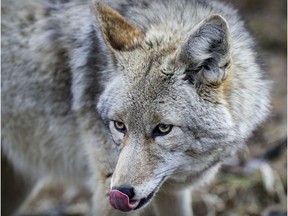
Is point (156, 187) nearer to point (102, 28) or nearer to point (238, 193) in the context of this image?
point (102, 28)

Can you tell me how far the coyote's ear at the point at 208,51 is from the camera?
361 centimetres

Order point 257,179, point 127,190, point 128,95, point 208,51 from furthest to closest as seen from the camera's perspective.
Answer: point 257,179
point 128,95
point 208,51
point 127,190

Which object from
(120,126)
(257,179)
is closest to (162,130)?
(120,126)

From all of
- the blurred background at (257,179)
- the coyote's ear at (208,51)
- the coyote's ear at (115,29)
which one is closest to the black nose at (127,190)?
the coyote's ear at (208,51)

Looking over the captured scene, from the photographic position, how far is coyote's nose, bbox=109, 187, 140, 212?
358cm

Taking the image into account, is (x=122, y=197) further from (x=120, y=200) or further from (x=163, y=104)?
(x=163, y=104)

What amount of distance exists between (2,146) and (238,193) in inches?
84.8

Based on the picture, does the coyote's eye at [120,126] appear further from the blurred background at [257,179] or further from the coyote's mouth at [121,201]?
the blurred background at [257,179]

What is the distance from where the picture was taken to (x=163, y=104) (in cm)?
378

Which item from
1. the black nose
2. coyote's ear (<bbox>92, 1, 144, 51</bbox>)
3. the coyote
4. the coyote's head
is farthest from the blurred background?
the black nose

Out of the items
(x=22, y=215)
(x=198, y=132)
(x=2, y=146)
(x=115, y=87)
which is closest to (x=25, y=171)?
(x=2, y=146)

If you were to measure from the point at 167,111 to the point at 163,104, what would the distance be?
0.05 m

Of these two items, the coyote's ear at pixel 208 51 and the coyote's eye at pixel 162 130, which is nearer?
the coyote's ear at pixel 208 51

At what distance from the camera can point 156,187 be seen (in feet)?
12.3
